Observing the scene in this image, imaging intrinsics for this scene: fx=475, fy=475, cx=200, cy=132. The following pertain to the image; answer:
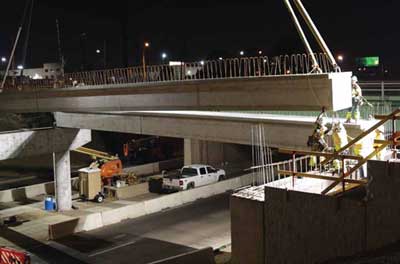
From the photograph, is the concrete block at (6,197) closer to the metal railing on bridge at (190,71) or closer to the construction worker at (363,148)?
the metal railing on bridge at (190,71)

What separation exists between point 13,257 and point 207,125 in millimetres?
11654

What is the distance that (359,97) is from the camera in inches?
589

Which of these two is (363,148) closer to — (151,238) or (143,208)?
(151,238)

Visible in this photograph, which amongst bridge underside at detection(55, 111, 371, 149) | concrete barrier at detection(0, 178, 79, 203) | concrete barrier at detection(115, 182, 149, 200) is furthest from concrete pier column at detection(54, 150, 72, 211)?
concrete barrier at detection(0, 178, 79, 203)

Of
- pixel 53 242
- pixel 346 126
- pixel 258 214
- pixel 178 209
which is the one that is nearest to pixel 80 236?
pixel 53 242

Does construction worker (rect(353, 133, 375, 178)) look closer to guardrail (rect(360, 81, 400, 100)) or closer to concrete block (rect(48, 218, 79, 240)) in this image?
guardrail (rect(360, 81, 400, 100))

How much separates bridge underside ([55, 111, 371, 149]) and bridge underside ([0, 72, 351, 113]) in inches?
91.1

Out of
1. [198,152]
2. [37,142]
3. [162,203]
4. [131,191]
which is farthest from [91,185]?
[198,152]

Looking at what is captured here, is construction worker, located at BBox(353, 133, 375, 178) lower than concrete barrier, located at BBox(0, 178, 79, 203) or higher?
higher

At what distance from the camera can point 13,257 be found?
44.5ft

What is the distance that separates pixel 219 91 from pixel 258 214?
→ 5.75 m

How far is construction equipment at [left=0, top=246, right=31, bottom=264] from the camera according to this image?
1319cm

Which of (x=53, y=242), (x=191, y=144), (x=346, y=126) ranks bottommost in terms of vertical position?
(x=53, y=242)

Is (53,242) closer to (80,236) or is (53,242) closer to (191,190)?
(80,236)
